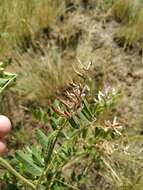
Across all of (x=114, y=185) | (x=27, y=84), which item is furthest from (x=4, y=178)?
(x=27, y=84)

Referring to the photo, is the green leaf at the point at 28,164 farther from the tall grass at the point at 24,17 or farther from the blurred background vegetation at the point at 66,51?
the tall grass at the point at 24,17

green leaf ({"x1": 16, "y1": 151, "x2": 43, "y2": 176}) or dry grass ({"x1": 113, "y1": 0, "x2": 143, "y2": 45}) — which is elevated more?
dry grass ({"x1": 113, "y1": 0, "x2": 143, "y2": 45})

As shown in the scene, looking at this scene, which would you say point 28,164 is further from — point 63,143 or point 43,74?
point 43,74

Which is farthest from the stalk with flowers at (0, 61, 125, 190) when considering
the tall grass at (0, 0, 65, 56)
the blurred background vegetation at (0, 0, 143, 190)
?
the tall grass at (0, 0, 65, 56)

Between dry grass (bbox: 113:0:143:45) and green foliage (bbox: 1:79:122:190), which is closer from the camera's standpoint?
green foliage (bbox: 1:79:122:190)

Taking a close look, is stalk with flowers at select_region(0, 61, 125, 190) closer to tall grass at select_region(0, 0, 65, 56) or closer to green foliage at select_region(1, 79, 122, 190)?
green foliage at select_region(1, 79, 122, 190)

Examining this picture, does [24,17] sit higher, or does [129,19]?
[129,19]

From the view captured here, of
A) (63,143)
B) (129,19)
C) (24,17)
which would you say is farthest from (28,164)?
(129,19)

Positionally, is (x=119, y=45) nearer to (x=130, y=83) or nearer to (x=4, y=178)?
(x=130, y=83)
